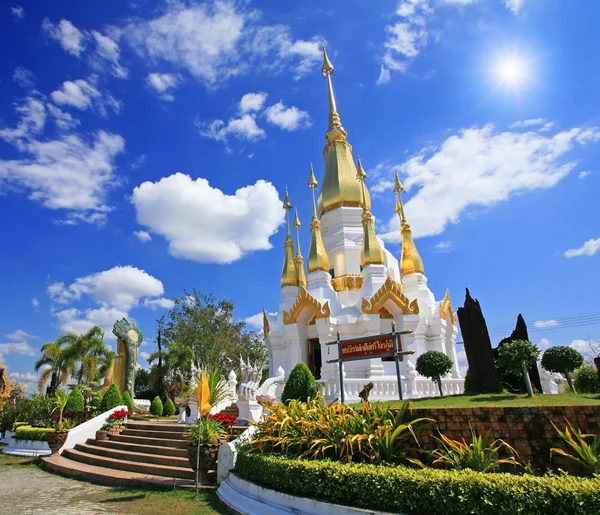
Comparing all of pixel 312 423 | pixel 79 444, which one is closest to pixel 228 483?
pixel 312 423

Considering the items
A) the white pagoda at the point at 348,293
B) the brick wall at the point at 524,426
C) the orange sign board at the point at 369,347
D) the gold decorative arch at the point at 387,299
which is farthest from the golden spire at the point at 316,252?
the brick wall at the point at 524,426

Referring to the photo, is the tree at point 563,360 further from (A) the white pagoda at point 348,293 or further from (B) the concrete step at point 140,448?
(B) the concrete step at point 140,448

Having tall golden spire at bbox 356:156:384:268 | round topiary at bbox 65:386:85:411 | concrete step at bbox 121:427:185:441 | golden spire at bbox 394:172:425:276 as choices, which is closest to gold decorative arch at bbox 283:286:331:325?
tall golden spire at bbox 356:156:384:268

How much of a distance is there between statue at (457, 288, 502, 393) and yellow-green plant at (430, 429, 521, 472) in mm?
6599

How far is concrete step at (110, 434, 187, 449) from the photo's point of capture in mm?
11727

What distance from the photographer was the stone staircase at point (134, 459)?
9781mm

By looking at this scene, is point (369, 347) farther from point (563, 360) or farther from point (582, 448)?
point (582, 448)

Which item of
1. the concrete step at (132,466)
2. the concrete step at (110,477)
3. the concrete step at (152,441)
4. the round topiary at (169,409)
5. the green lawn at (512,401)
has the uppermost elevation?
the round topiary at (169,409)

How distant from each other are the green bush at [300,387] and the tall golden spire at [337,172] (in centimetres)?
1658

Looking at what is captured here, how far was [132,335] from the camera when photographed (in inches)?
987

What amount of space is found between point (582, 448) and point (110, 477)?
386 inches

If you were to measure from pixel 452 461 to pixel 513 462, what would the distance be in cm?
86

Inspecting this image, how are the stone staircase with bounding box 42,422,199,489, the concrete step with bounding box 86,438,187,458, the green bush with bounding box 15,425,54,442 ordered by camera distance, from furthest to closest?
1. the green bush with bounding box 15,425,54,442
2. the concrete step with bounding box 86,438,187,458
3. the stone staircase with bounding box 42,422,199,489

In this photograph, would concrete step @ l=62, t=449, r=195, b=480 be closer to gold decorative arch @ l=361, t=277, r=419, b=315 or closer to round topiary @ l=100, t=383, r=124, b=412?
round topiary @ l=100, t=383, r=124, b=412
